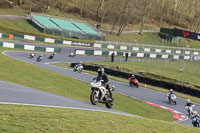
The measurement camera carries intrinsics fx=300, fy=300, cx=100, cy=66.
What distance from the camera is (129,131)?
9.60 metres

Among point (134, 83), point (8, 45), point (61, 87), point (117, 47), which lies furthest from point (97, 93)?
point (117, 47)

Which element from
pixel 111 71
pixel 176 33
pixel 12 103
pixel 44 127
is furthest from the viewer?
pixel 176 33

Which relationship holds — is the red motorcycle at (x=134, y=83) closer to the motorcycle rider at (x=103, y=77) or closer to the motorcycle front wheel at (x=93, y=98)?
the motorcycle rider at (x=103, y=77)

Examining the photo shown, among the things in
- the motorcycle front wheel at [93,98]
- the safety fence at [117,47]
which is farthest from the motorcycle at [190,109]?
the safety fence at [117,47]

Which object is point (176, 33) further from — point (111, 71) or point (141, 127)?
point (141, 127)

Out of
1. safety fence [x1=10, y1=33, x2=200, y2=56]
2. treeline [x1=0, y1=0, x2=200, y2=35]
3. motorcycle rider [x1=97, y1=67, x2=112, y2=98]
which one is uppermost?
treeline [x1=0, y1=0, x2=200, y2=35]

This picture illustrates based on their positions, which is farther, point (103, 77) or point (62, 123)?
point (103, 77)

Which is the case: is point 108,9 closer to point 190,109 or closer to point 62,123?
point 190,109

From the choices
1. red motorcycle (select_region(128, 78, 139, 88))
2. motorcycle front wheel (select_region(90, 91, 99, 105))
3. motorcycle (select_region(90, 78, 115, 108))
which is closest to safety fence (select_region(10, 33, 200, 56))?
red motorcycle (select_region(128, 78, 139, 88))

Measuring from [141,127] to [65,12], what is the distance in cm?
8111

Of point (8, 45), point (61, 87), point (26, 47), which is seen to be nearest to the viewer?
point (61, 87)

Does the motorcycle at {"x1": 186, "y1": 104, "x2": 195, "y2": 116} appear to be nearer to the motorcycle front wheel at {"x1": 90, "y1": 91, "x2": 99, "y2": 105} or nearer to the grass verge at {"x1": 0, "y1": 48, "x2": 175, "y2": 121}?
the grass verge at {"x1": 0, "y1": 48, "x2": 175, "y2": 121}

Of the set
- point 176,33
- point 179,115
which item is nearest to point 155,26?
point 176,33

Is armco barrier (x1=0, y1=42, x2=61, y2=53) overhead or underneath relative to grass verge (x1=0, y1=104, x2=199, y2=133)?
underneath
